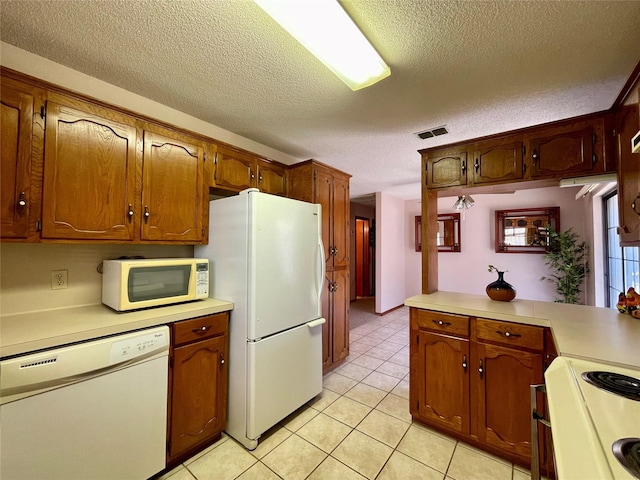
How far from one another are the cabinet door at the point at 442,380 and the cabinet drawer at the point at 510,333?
5.6 inches

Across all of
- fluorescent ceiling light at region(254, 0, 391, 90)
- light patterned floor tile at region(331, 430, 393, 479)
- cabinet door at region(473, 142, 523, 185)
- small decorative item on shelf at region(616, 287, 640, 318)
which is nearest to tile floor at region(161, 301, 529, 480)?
light patterned floor tile at region(331, 430, 393, 479)

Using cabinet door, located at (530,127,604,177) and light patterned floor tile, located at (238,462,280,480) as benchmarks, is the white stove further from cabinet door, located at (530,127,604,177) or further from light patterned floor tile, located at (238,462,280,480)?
light patterned floor tile, located at (238,462,280,480)

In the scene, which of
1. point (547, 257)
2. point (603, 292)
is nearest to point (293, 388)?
point (603, 292)

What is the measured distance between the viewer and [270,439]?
6.10 ft

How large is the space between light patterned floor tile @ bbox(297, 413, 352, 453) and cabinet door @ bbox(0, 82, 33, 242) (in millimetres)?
2085

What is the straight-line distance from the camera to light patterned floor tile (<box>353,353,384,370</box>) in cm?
304

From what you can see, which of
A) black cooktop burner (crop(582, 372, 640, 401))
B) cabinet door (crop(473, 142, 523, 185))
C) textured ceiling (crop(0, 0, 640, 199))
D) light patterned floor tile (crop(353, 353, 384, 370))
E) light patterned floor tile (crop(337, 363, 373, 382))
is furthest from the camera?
light patterned floor tile (crop(353, 353, 384, 370))

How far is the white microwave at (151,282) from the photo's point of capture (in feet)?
5.21

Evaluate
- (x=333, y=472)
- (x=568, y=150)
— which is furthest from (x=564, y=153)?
(x=333, y=472)

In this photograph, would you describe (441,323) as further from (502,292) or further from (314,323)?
(314,323)

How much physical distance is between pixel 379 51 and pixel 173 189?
5.22 ft

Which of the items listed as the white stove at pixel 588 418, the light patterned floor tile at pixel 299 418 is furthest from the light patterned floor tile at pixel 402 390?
the white stove at pixel 588 418

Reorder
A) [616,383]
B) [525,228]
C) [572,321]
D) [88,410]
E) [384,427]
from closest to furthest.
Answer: [616,383] → [88,410] → [572,321] → [384,427] → [525,228]

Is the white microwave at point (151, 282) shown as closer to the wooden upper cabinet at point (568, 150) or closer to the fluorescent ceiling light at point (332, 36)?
the fluorescent ceiling light at point (332, 36)
